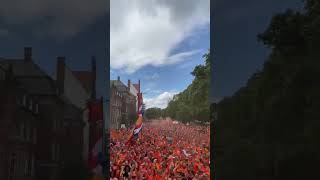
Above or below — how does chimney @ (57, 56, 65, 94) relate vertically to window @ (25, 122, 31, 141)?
above

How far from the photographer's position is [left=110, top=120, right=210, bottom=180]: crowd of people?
7.31 metres

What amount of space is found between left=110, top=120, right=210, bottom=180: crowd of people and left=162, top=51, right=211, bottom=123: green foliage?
16 centimetres

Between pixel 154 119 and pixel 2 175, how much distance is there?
9.44ft

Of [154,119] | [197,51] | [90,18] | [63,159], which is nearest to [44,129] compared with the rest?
[63,159]

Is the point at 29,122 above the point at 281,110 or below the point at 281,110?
below

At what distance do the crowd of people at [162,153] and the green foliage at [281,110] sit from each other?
1.13 meters

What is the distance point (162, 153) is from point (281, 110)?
2.43m

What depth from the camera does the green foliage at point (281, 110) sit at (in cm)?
582

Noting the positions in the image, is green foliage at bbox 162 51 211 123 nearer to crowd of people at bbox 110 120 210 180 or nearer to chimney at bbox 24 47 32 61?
crowd of people at bbox 110 120 210 180

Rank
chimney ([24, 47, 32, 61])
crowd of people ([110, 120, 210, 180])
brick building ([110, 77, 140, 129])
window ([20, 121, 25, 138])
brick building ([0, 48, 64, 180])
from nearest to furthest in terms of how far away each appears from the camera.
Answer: brick building ([0, 48, 64, 180]) < window ([20, 121, 25, 138]) < chimney ([24, 47, 32, 61]) < crowd of people ([110, 120, 210, 180]) < brick building ([110, 77, 140, 129])

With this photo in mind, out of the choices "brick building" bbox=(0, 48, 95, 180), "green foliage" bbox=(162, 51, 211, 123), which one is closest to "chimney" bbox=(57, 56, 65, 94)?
"brick building" bbox=(0, 48, 95, 180)

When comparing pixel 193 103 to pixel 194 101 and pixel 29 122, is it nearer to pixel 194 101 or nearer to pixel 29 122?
pixel 194 101

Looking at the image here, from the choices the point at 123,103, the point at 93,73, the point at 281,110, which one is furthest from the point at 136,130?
the point at 281,110

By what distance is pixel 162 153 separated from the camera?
25.4ft
